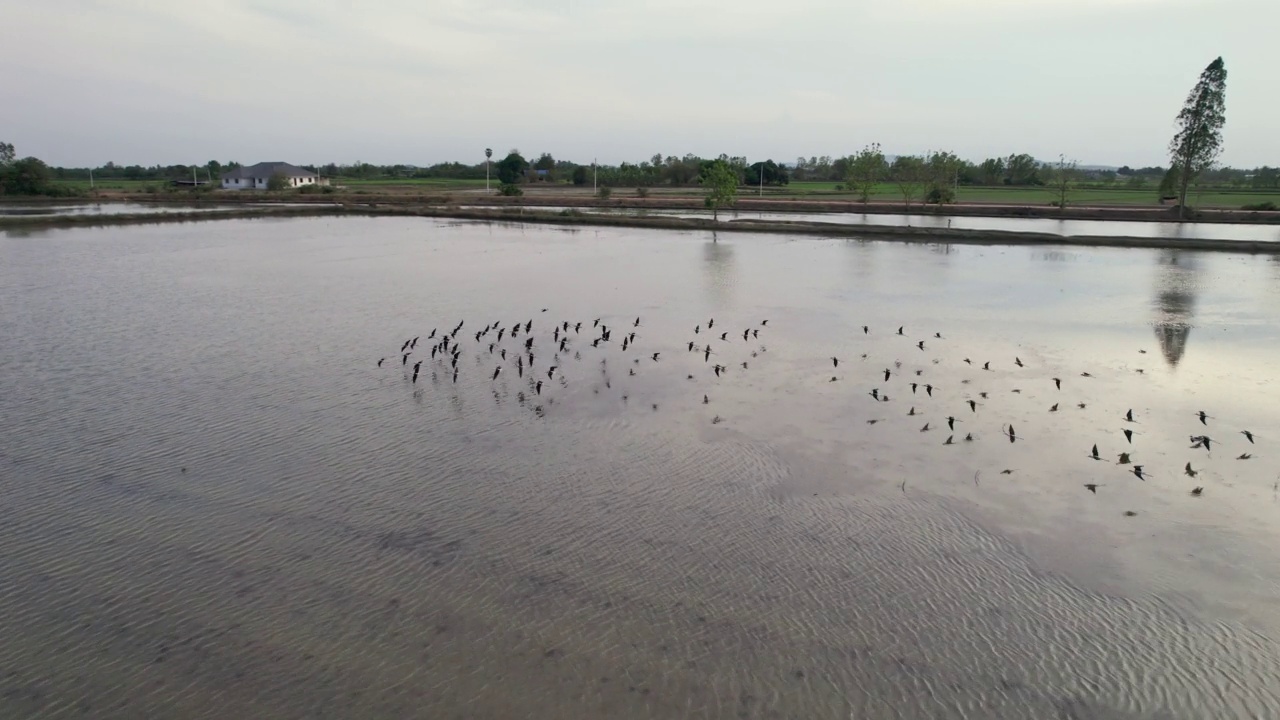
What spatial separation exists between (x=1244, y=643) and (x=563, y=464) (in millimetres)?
6212

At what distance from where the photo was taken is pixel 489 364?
12.7 metres

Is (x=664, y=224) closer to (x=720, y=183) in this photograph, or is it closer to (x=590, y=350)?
(x=720, y=183)

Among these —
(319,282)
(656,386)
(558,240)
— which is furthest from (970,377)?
(558,240)

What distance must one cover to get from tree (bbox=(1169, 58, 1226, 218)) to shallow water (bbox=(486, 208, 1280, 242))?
135 inches

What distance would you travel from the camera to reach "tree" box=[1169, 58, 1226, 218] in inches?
1464

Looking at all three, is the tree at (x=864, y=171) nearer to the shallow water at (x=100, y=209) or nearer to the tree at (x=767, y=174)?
the tree at (x=767, y=174)

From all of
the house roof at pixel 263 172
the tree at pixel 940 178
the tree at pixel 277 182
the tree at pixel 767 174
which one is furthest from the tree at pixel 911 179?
the house roof at pixel 263 172

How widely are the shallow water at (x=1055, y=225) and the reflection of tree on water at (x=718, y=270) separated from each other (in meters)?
11.0

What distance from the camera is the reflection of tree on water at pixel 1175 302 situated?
13.8 m

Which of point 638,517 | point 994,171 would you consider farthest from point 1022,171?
point 638,517

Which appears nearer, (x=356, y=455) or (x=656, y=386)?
(x=356, y=455)

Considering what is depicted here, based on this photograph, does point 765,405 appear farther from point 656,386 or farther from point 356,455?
point 356,455

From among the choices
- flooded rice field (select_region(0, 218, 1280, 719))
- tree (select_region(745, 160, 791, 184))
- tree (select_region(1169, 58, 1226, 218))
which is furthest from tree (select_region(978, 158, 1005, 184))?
flooded rice field (select_region(0, 218, 1280, 719))

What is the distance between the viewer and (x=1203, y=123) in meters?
37.5
